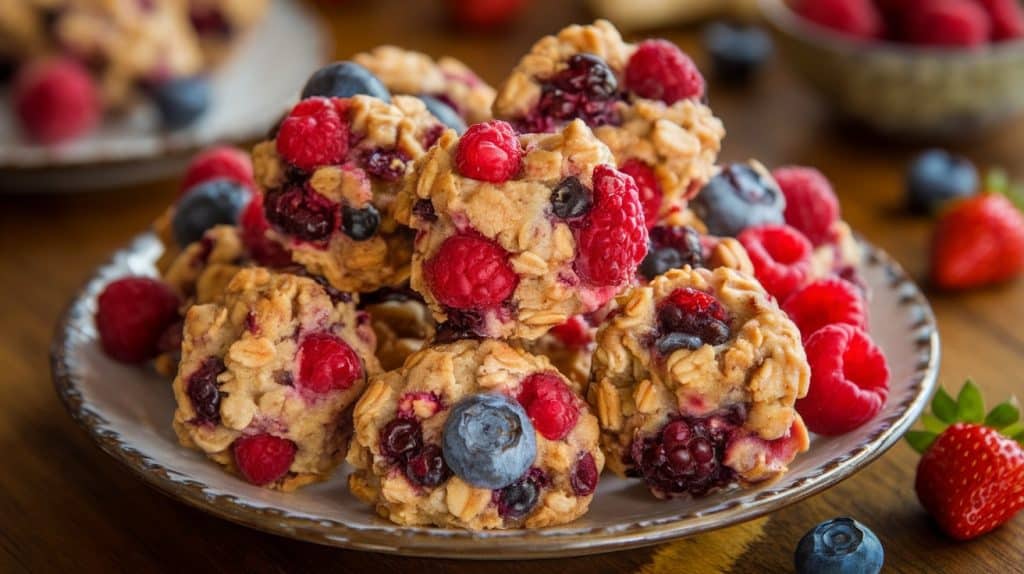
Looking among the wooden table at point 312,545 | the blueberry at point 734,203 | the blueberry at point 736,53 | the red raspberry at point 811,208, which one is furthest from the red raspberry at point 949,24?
the blueberry at point 734,203

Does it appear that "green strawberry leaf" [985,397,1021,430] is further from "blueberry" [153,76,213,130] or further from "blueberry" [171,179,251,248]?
"blueberry" [153,76,213,130]

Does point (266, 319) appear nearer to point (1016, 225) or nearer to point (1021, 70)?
point (1016, 225)

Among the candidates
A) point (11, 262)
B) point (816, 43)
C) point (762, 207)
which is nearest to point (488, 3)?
point (816, 43)

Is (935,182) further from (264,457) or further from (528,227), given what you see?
(264,457)

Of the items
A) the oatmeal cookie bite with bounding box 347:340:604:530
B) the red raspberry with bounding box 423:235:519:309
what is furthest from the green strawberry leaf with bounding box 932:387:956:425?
the red raspberry with bounding box 423:235:519:309

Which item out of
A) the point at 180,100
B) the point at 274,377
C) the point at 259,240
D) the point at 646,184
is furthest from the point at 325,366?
the point at 180,100
